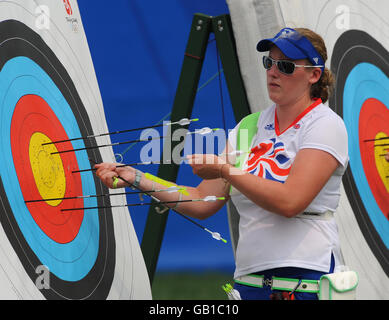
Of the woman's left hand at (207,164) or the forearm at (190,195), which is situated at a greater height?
the forearm at (190,195)

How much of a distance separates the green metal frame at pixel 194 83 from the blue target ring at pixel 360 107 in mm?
662

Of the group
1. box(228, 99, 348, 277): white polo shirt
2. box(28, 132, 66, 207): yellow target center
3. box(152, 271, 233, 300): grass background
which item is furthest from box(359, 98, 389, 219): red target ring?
box(152, 271, 233, 300): grass background

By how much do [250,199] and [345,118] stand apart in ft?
4.36

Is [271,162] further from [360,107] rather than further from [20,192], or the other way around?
[360,107]

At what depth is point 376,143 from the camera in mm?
3193

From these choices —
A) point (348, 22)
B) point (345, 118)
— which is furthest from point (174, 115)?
point (348, 22)

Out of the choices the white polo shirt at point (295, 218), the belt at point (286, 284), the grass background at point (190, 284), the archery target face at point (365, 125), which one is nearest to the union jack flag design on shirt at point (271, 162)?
the white polo shirt at point (295, 218)

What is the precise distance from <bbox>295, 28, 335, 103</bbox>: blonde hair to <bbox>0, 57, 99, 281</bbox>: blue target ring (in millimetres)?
754

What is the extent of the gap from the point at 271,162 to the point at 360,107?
4.55 ft

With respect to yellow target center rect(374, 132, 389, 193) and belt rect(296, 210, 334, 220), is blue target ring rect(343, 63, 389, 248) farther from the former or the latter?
belt rect(296, 210, 334, 220)

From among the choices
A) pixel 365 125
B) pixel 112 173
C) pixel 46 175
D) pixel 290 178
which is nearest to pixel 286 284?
pixel 290 178

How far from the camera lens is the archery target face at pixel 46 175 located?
190cm

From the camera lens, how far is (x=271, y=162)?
1.92 m

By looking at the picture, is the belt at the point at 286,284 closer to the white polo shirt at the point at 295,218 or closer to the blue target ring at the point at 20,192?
the white polo shirt at the point at 295,218
